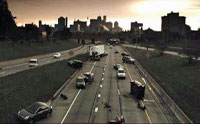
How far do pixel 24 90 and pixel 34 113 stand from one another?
37.2 feet

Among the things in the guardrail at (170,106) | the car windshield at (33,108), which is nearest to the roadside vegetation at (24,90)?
the car windshield at (33,108)

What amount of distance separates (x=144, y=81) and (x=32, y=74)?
22.0 m

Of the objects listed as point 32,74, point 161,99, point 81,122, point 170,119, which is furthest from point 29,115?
point 32,74

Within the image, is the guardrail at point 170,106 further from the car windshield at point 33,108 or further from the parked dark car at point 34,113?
the car windshield at point 33,108

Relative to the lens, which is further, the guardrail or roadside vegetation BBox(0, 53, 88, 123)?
roadside vegetation BBox(0, 53, 88, 123)

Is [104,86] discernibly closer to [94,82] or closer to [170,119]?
[94,82]

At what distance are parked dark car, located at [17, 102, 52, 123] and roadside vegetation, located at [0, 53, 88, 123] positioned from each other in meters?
1.52

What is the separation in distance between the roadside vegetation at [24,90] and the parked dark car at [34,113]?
4.99ft

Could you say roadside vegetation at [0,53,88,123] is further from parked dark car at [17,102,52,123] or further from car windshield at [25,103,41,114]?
car windshield at [25,103,41,114]

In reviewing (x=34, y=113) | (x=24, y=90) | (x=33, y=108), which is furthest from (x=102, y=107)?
(x=24, y=90)

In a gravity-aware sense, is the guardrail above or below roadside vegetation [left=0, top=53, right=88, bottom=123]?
below

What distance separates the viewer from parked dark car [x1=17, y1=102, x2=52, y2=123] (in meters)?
23.4

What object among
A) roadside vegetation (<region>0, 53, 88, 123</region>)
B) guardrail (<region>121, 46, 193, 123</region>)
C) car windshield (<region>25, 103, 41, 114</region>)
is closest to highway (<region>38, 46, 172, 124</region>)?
guardrail (<region>121, 46, 193, 123</region>)

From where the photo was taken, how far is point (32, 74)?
4519 centimetres
